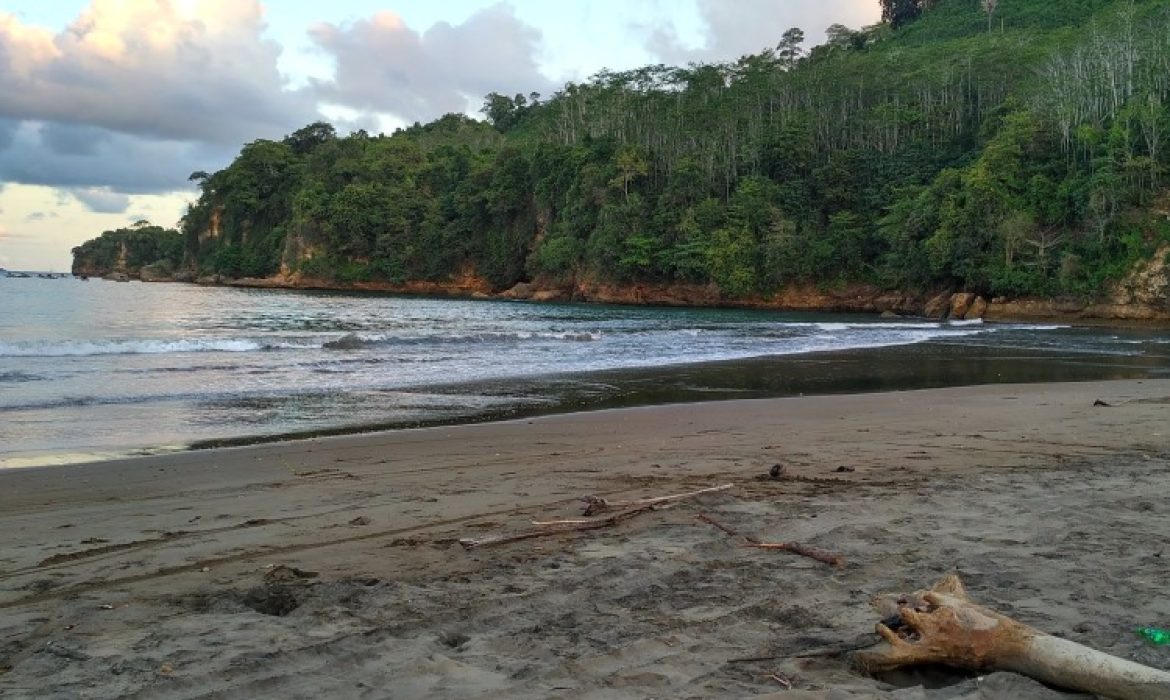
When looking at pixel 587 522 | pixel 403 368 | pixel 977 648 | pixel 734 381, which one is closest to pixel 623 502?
pixel 587 522

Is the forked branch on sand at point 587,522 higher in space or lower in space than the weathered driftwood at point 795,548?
lower

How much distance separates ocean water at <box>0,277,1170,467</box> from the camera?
10398 mm

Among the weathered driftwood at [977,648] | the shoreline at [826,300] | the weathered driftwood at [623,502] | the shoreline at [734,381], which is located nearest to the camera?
the weathered driftwood at [977,648]

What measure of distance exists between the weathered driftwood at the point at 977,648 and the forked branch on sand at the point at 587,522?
2.16 meters

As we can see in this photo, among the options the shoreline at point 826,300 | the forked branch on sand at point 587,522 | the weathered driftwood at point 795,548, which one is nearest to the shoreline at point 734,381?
the forked branch on sand at point 587,522

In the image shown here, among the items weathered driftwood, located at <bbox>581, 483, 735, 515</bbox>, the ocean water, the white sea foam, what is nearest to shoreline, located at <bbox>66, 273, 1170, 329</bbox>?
the ocean water

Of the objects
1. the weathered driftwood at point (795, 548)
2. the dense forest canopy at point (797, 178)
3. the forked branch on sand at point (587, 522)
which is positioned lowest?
the forked branch on sand at point (587, 522)

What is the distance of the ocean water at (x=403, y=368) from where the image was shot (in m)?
10.4

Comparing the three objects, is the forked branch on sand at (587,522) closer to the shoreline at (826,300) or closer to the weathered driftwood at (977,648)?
the weathered driftwood at (977,648)

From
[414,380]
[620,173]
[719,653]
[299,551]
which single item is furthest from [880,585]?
[620,173]

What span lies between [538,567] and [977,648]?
212 cm

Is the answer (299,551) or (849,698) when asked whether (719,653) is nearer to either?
(849,698)

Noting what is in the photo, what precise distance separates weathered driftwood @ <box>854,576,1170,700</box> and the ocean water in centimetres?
792

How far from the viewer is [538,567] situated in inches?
166
